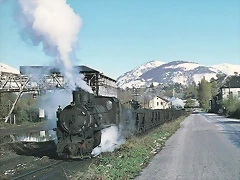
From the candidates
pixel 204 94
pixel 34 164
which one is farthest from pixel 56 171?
pixel 204 94

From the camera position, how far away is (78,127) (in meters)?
17.4

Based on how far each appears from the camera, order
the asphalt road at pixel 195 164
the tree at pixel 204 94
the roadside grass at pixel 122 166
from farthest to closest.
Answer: the tree at pixel 204 94
the asphalt road at pixel 195 164
the roadside grass at pixel 122 166

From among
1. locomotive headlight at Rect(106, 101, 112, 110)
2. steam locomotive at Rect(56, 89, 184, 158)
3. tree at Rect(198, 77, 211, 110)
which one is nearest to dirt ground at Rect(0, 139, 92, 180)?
steam locomotive at Rect(56, 89, 184, 158)

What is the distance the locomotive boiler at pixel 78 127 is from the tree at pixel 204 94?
156m

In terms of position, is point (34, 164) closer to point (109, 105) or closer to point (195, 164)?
point (109, 105)

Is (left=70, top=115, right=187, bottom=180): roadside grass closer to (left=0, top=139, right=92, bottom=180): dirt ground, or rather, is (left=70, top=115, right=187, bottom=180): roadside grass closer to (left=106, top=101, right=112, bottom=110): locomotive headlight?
(left=0, top=139, right=92, bottom=180): dirt ground

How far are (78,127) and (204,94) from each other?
15821 centimetres

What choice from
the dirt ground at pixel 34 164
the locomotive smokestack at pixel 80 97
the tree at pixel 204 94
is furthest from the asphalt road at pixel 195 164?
the tree at pixel 204 94

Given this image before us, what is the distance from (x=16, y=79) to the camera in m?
43.8

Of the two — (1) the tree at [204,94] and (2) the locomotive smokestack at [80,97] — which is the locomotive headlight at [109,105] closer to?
(2) the locomotive smokestack at [80,97]

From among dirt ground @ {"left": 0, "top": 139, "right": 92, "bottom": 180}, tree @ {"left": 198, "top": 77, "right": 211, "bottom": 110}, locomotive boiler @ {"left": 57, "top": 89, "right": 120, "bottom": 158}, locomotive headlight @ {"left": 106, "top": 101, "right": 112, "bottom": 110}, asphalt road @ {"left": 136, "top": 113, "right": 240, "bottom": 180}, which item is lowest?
dirt ground @ {"left": 0, "top": 139, "right": 92, "bottom": 180}

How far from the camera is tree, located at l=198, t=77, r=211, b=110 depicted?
171250 mm

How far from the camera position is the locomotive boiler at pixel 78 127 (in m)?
17.4

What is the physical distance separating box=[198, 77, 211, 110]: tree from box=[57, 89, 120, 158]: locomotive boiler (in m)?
156
